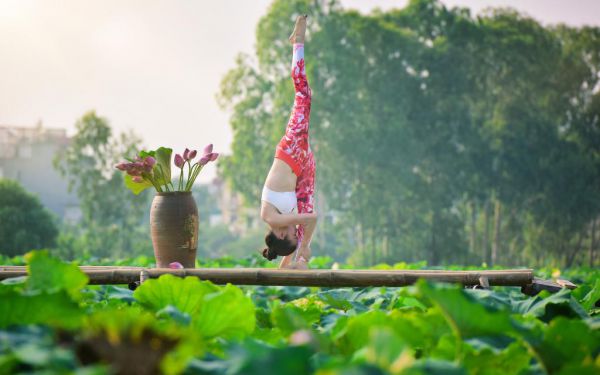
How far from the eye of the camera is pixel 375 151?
25297 mm

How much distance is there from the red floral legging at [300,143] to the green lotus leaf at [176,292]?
238cm

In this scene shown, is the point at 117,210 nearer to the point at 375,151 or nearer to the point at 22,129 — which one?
the point at 375,151

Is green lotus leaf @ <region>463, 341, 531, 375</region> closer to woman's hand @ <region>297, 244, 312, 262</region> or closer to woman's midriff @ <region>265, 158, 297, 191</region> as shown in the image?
woman's midriff @ <region>265, 158, 297, 191</region>

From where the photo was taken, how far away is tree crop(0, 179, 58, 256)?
19984 millimetres

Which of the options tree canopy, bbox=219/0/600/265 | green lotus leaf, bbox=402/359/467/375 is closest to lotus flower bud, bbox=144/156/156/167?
green lotus leaf, bbox=402/359/467/375

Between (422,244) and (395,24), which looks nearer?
(422,244)

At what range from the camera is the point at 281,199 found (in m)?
3.80

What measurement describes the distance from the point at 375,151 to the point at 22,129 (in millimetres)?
19934

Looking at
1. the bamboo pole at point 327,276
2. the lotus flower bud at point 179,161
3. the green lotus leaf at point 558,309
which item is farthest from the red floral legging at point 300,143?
the green lotus leaf at point 558,309

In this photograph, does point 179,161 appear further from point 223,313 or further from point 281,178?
point 223,313

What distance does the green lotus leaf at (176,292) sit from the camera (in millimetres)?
1408

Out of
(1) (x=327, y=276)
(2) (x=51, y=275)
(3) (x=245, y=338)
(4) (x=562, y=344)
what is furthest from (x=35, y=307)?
(1) (x=327, y=276)

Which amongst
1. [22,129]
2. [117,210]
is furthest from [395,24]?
[22,129]

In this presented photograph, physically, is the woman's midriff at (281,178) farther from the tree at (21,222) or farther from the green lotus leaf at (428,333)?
the tree at (21,222)
